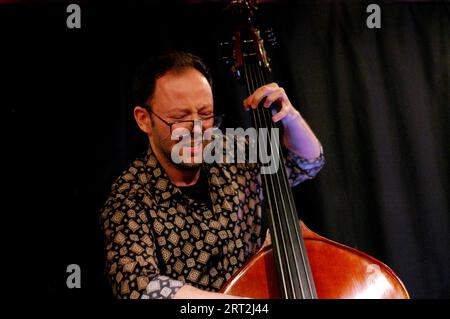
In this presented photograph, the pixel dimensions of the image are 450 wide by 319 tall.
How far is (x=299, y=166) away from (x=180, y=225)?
0.53 m

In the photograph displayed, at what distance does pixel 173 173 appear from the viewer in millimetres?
1574

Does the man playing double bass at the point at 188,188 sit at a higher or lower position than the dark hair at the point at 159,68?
lower

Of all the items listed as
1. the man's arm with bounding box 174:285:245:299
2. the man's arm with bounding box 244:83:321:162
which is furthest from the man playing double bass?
the man's arm with bounding box 174:285:245:299

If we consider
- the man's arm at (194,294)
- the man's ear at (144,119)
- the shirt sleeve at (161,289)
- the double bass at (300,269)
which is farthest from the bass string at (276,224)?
the man's ear at (144,119)

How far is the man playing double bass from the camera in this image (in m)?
1.37

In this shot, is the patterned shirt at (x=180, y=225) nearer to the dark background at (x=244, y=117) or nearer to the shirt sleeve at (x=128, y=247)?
the shirt sleeve at (x=128, y=247)

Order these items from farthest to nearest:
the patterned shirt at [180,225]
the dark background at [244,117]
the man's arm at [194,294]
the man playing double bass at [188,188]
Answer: the dark background at [244,117] < the man playing double bass at [188,188] < the patterned shirt at [180,225] < the man's arm at [194,294]

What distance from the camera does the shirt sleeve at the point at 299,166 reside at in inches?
65.7

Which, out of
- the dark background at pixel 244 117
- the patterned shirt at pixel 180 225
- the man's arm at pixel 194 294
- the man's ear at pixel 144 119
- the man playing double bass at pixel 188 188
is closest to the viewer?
the man's arm at pixel 194 294

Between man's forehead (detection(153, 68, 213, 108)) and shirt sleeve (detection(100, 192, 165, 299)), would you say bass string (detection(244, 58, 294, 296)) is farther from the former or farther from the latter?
shirt sleeve (detection(100, 192, 165, 299))

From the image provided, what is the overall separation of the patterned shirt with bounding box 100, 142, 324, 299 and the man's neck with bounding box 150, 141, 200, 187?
0.08 feet

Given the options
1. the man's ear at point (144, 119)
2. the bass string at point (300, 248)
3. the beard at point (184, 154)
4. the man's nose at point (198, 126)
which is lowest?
the bass string at point (300, 248)

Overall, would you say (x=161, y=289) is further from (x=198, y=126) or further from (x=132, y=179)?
(x=198, y=126)

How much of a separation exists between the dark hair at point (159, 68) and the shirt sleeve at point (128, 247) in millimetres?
414
